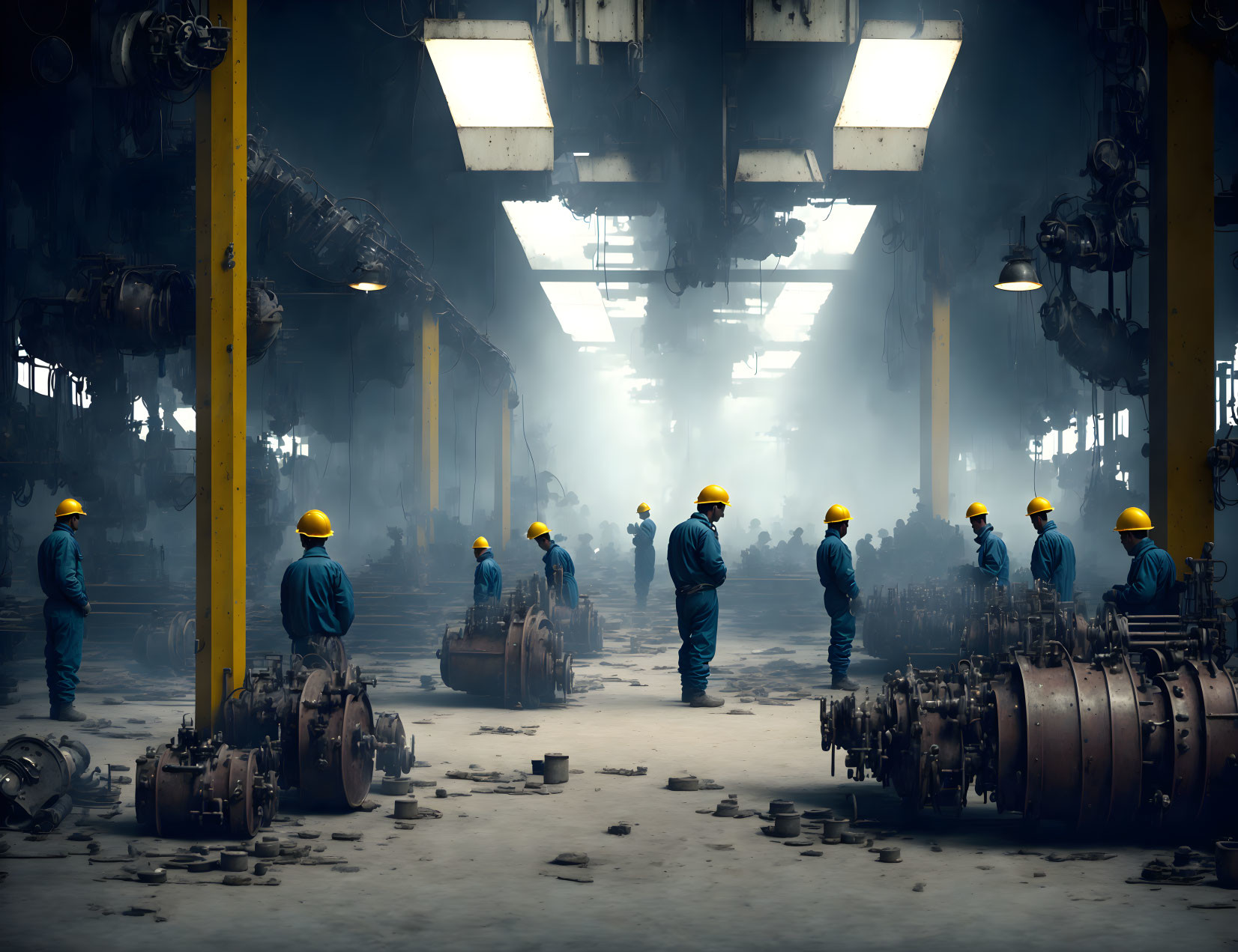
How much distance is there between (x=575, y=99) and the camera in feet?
44.3

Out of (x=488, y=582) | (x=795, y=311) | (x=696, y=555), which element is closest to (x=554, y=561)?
(x=488, y=582)

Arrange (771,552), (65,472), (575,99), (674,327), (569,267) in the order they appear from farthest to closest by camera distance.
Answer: (771,552) < (674,327) < (569,267) < (65,472) < (575,99)

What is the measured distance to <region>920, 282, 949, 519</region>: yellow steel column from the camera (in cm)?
1917

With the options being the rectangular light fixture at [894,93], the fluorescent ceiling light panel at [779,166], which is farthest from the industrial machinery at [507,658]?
the rectangular light fixture at [894,93]

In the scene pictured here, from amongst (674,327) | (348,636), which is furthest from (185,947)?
(674,327)

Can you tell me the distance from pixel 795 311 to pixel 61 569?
22.6 metres

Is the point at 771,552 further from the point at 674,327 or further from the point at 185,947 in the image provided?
the point at 185,947

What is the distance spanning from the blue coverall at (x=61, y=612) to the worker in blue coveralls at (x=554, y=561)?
4899 millimetres

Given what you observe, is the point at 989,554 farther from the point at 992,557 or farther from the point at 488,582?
the point at 488,582

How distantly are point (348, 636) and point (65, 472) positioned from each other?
4.29m

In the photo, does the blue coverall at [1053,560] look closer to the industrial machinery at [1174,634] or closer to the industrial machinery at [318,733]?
the industrial machinery at [1174,634]

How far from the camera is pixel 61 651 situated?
1033 cm

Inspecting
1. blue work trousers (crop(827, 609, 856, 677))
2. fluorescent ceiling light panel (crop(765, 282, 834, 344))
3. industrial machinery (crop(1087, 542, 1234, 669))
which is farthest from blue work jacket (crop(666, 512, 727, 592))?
fluorescent ceiling light panel (crop(765, 282, 834, 344))

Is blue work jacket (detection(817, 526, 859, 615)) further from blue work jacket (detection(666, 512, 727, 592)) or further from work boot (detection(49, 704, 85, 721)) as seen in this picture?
work boot (detection(49, 704, 85, 721))
